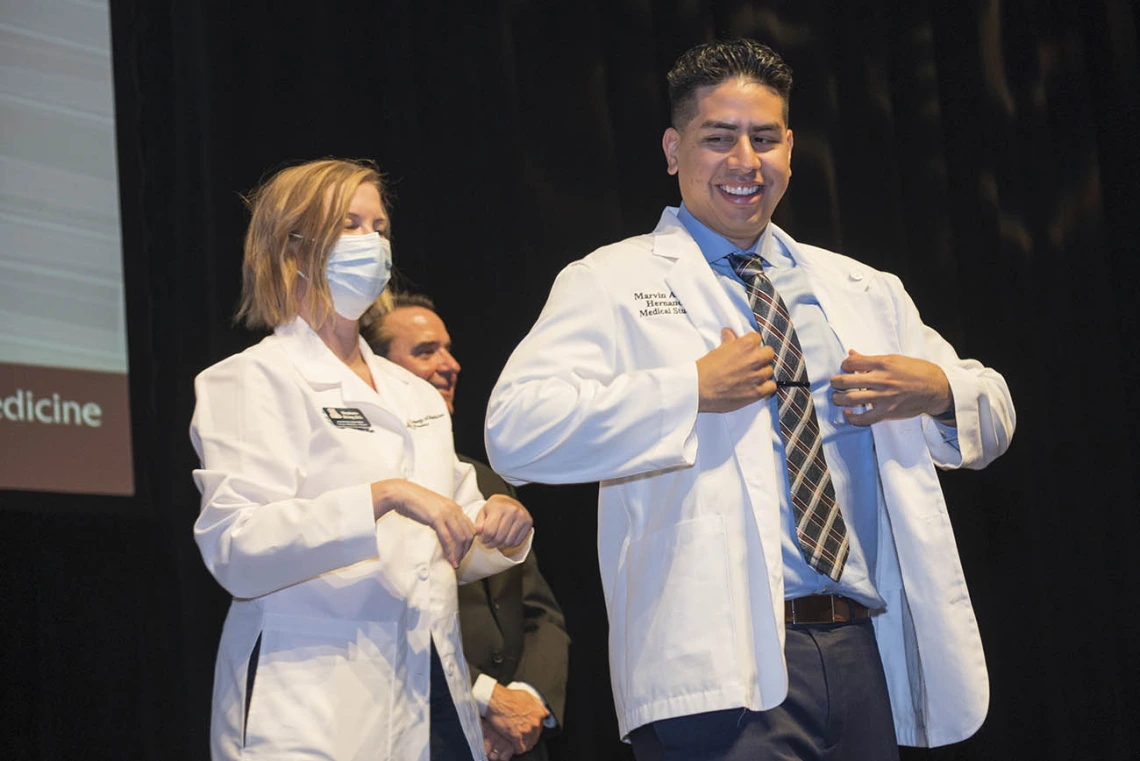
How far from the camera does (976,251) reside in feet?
14.0

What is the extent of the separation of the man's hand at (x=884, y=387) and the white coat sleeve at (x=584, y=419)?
0.25 metres

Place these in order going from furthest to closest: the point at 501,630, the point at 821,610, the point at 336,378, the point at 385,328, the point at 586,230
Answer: the point at 586,230
the point at 385,328
the point at 501,630
the point at 336,378
the point at 821,610

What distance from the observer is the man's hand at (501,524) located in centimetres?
214

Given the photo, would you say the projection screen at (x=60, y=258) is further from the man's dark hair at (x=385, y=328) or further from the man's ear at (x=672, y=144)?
the man's ear at (x=672, y=144)

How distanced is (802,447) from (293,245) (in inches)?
42.7

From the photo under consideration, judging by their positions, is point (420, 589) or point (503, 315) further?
point (503, 315)

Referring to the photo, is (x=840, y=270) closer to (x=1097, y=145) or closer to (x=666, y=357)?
(x=666, y=357)

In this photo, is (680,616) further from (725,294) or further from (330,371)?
(330,371)

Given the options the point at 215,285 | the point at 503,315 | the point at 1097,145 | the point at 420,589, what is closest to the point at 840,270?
the point at 420,589

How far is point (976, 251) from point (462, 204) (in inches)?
70.2

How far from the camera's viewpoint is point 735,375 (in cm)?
192

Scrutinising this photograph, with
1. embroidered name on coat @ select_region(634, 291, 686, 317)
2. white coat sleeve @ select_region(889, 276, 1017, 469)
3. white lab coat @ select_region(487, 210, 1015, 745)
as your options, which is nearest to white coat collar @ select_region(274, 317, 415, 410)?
white lab coat @ select_region(487, 210, 1015, 745)

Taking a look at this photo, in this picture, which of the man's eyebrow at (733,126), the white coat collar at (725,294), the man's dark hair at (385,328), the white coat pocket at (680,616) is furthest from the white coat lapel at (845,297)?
the man's dark hair at (385,328)

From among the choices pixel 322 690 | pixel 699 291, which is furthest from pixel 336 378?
pixel 699 291
